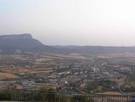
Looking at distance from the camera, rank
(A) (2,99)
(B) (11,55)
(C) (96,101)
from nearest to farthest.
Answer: (C) (96,101) < (A) (2,99) < (B) (11,55)

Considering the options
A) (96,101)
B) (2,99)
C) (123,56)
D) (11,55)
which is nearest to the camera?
(96,101)

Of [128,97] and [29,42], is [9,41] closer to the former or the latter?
[29,42]

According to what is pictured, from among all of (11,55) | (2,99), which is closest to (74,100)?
(2,99)

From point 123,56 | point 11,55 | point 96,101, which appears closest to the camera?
point 96,101

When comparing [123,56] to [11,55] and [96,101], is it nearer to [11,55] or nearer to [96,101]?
[11,55]

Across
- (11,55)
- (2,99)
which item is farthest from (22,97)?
(11,55)

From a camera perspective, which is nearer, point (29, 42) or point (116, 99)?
point (116, 99)
